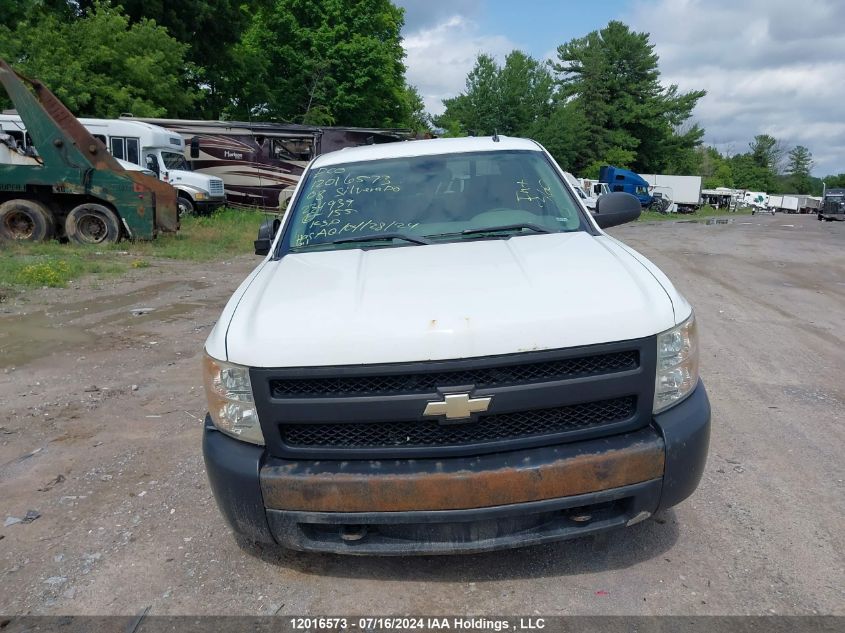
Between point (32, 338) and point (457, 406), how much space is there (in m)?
6.49

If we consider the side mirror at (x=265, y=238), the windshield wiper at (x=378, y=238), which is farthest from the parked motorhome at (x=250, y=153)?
the windshield wiper at (x=378, y=238)

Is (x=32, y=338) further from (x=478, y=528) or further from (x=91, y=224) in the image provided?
(x=91, y=224)

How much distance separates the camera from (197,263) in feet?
44.6

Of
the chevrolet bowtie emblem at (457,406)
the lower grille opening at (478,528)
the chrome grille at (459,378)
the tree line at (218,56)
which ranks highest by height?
the tree line at (218,56)

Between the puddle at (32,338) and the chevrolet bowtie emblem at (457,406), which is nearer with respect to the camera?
the chevrolet bowtie emblem at (457,406)

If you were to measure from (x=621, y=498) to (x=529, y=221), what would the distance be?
174 cm

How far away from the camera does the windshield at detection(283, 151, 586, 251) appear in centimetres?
379

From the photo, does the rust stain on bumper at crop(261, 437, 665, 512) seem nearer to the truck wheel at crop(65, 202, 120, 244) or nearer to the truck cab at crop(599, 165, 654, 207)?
the truck wheel at crop(65, 202, 120, 244)

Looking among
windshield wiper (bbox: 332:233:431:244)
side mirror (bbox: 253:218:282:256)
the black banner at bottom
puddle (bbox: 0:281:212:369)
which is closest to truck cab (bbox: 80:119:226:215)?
puddle (bbox: 0:281:212:369)

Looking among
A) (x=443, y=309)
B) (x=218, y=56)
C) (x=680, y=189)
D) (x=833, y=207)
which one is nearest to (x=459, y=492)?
(x=443, y=309)

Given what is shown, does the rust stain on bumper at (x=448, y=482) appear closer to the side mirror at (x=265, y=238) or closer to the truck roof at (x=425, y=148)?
the side mirror at (x=265, y=238)

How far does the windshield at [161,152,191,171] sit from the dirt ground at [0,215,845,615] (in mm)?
15048

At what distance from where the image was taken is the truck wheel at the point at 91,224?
47.3ft

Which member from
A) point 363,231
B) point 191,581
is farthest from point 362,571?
point 363,231
